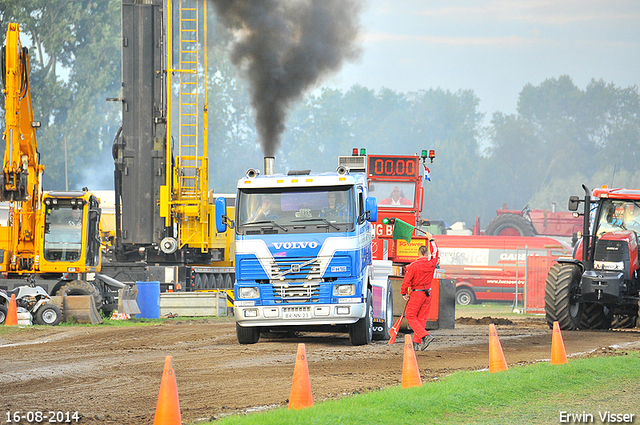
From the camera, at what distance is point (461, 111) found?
114312 millimetres

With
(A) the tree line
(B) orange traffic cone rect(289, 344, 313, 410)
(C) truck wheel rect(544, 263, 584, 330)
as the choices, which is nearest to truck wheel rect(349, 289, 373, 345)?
(C) truck wheel rect(544, 263, 584, 330)

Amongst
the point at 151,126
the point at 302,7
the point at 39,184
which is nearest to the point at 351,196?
the point at 39,184

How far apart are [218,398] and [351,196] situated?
6.03m

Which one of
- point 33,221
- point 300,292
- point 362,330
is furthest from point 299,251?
point 33,221

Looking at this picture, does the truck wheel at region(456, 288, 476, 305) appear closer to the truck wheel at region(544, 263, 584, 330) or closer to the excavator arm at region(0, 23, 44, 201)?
the truck wheel at region(544, 263, 584, 330)

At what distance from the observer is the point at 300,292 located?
14.9m

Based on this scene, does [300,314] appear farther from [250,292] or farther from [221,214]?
[221,214]

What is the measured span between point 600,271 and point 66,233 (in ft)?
43.6

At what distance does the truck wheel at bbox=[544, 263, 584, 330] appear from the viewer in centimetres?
1912

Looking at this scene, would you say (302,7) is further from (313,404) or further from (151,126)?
(313,404)

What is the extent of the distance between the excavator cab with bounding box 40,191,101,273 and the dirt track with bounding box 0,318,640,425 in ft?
10.4

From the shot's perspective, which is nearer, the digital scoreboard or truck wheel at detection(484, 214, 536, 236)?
the digital scoreboard

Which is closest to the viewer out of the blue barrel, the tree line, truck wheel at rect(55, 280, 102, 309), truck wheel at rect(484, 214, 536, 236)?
truck wheel at rect(55, 280, 102, 309)

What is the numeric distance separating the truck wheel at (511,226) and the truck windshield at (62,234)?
30544 mm
